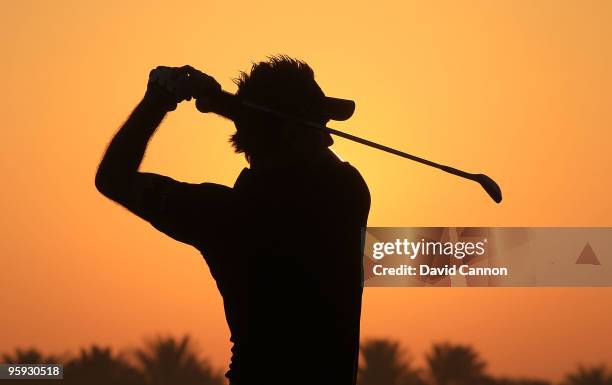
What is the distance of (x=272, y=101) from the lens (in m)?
2.99

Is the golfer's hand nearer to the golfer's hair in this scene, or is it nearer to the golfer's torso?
the golfer's hair

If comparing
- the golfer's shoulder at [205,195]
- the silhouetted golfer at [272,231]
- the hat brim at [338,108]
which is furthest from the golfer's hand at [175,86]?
the hat brim at [338,108]

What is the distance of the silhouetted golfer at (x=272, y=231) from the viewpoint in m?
2.76

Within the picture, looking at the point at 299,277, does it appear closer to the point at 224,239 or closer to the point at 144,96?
the point at 224,239

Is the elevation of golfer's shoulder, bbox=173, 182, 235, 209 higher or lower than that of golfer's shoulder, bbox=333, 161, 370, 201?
lower

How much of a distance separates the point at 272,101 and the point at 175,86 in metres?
0.35

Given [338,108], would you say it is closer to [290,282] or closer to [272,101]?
[272,101]

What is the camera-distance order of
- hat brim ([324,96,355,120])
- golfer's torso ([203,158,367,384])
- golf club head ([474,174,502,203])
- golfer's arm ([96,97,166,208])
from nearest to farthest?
golfer's torso ([203,158,367,384]) < golfer's arm ([96,97,166,208]) < hat brim ([324,96,355,120]) < golf club head ([474,174,502,203])

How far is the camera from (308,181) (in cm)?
285

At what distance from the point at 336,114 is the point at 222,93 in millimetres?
413

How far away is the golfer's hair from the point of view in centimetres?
295

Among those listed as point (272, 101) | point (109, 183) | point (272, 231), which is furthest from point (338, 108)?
point (109, 183)

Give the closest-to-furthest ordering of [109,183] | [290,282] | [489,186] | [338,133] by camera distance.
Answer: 1. [290,282]
2. [109,183]
3. [338,133]
4. [489,186]

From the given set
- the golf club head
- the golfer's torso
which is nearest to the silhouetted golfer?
the golfer's torso
